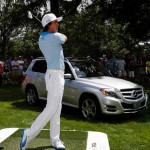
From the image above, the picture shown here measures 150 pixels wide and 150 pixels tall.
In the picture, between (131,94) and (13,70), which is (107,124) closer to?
(131,94)

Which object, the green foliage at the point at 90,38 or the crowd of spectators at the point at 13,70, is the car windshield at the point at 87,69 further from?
the green foliage at the point at 90,38

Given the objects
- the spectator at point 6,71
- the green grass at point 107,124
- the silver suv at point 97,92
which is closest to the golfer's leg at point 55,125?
the green grass at point 107,124

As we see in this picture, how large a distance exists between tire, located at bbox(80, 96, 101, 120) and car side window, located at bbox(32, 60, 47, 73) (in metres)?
2.47

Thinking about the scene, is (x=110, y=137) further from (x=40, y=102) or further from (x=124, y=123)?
(x=40, y=102)

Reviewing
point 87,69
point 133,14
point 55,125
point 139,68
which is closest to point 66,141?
point 55,125

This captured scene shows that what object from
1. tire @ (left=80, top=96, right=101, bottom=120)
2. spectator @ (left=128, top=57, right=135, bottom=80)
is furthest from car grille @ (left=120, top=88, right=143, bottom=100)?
spectator @ (left=128, top=57, right=135, bottom=80)

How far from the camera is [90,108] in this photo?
10.2 meters

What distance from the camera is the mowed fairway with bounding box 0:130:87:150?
6.47 meters

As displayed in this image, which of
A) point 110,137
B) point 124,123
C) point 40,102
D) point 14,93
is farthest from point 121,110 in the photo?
point 14,93

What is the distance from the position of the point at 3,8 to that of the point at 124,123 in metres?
32.8

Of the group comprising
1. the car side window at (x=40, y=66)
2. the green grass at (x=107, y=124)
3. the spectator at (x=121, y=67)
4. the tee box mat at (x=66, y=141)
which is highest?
the car side window at (x=40, y=66)

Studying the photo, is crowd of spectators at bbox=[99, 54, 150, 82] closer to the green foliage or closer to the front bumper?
the front bumper

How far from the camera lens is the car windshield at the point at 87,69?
11.1 metres

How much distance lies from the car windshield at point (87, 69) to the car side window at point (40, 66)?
1.33 metres
